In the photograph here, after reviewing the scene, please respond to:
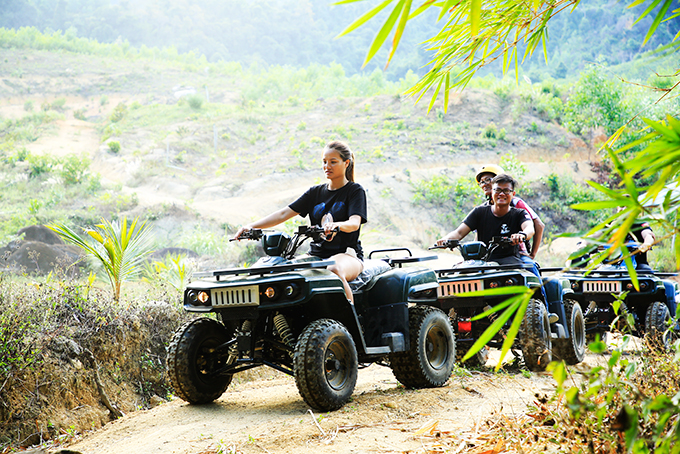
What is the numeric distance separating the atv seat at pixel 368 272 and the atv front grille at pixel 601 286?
3354 millimetres

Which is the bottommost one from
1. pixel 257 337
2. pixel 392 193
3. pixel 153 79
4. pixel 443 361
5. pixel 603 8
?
pixel 443 361

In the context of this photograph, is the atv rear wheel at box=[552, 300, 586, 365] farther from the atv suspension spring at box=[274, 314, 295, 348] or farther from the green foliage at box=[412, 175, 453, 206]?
the green foliage at box=[412, 175, 453, 206]

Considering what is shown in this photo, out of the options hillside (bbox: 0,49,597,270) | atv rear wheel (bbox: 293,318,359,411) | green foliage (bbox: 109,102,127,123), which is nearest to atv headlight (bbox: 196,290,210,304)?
atv rear wheel (bbox: 293,318,359,411)

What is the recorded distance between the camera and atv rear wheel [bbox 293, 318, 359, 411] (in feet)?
13.4

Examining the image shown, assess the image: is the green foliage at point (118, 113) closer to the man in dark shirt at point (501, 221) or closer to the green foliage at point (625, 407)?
the man in dark shirt at point (501, 221)

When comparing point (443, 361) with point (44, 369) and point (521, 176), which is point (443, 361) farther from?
point (521, 176)

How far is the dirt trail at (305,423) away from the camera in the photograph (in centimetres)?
359

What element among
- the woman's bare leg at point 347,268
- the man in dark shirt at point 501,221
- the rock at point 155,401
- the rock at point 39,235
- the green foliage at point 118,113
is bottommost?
the rock at point 155,401

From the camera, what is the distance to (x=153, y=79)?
54812mm

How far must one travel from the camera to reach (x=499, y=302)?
6.41 m

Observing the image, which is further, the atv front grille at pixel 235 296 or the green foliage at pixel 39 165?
the green foliage at pixel 39 165

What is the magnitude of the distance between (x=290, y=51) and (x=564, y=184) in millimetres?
68622

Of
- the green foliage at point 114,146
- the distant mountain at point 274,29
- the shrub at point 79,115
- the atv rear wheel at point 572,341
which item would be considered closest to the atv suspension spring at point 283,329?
the atv rear wheel at point 572,341

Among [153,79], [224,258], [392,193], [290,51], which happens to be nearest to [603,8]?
[290,51]
